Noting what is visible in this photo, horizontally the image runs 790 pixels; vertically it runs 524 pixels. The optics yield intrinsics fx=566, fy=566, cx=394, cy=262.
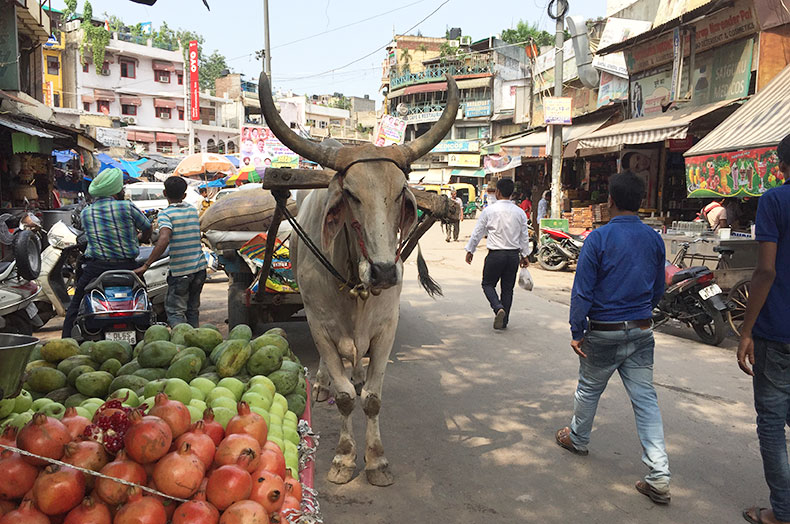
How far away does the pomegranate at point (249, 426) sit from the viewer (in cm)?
204

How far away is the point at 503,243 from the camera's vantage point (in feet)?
22.6

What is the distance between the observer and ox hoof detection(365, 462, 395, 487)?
335 centimetres

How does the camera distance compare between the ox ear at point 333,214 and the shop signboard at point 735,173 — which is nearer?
the ox ear at point 333,214

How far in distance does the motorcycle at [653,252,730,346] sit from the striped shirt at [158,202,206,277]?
509 centimetres

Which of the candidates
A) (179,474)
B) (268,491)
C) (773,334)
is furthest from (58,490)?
(773,334)

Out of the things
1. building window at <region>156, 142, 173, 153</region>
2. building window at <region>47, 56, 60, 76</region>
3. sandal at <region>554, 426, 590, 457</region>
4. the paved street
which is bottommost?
the paved street

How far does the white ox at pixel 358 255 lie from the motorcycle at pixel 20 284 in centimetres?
335

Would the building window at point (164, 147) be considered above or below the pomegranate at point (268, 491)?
above

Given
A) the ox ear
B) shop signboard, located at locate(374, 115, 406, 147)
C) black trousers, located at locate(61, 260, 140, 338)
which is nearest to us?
the ox ear

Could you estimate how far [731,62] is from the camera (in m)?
10.8

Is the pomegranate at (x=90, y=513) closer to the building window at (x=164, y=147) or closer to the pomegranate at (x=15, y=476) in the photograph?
the pomegranate at (x=15, y=476)

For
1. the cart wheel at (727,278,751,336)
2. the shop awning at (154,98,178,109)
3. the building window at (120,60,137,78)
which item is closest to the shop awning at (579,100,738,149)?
the cart wheel at (727,278,751,336)

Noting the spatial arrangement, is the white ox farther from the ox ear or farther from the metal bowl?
the metal bowl

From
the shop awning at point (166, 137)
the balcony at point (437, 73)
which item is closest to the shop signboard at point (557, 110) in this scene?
the balcony at point (437, 73)
